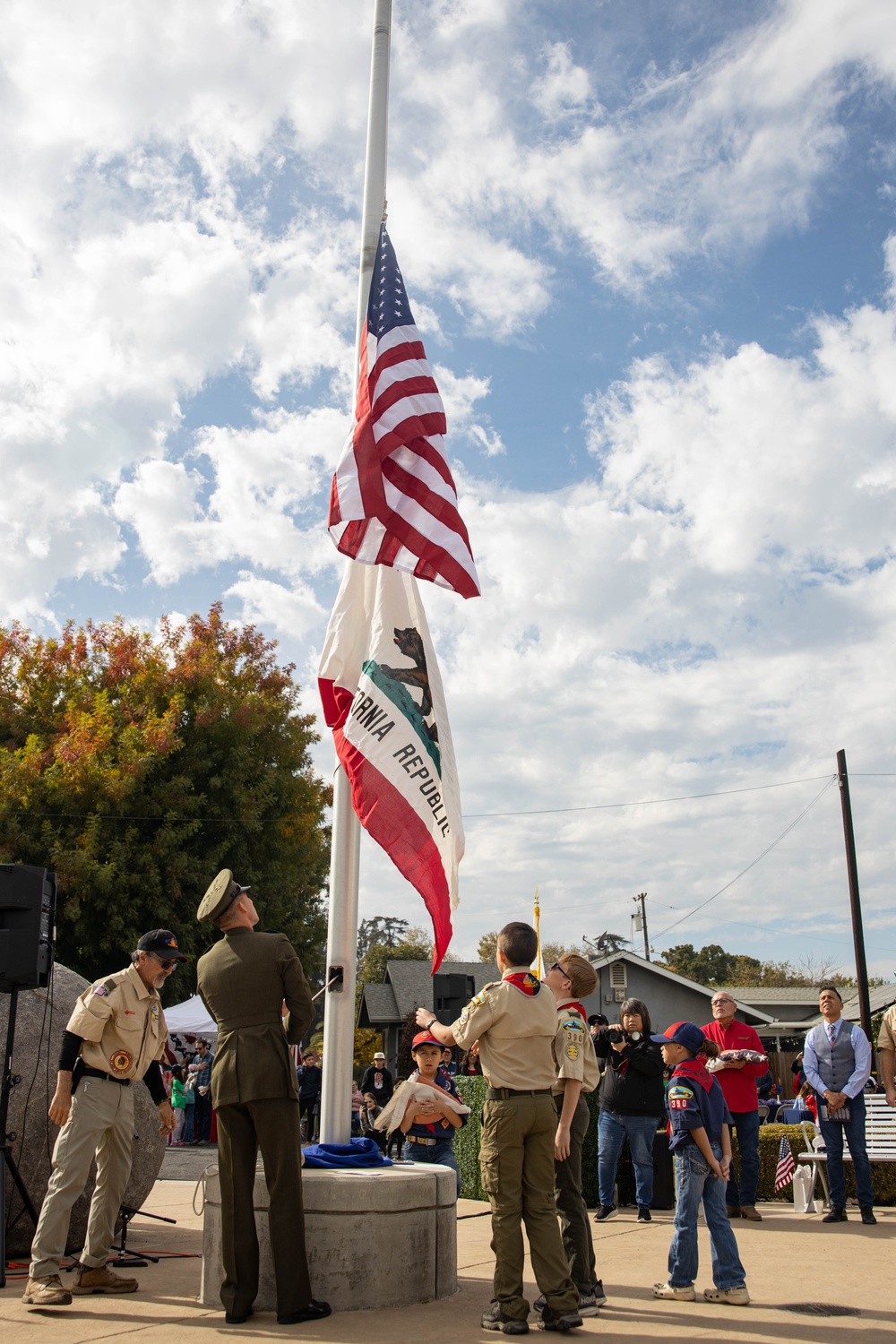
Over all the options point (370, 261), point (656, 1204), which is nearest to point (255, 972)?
point (370, 261)

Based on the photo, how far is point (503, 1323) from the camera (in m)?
4.66

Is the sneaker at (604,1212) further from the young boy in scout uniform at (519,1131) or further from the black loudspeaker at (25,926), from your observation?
the black loudspeaker at (25,926)

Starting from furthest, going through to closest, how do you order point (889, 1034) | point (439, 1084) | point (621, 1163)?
point (621, 1163) → point (889, 1034) → point (439, 1084)

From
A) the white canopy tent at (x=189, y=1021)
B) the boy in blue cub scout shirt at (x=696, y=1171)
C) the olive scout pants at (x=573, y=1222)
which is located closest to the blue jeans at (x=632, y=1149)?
the boy in blue cub scout shirt at (x=696, y=1171)

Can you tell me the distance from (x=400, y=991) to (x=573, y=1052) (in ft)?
124

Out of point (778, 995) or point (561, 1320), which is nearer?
point (561, 1320)

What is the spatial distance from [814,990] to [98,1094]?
43.9 m

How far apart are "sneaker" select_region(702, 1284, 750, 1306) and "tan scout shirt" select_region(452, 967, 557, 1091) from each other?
5.08 feet

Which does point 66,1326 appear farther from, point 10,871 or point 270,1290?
point 10,871

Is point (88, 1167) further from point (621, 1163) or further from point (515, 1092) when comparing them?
point (621, 1163)

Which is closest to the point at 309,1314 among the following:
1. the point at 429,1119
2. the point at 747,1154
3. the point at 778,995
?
the point at 429,1119

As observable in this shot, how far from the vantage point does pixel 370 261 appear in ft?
23.9

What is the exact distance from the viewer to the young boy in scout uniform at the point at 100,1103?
5.58 metres

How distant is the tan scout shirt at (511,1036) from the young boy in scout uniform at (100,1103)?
6.28 feet
